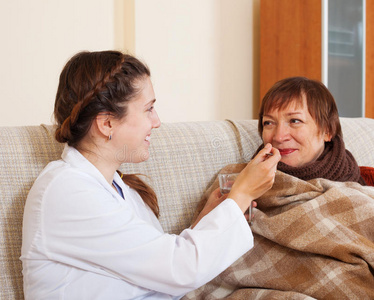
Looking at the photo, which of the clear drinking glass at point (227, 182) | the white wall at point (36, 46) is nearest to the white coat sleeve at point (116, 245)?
the clear drinking glass at point (227, 182)

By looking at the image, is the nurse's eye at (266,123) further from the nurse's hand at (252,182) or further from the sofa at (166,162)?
the nurse's hand at (252,182)

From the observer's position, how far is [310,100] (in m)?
1.61

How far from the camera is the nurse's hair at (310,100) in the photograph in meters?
1.61

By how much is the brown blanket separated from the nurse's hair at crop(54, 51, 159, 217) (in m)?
0.57

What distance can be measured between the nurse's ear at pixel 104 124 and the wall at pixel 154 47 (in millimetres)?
1954

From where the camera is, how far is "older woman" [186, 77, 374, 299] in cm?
131

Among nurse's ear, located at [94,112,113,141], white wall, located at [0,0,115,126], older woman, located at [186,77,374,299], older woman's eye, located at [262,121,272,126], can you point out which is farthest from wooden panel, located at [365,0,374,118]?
nurse's ear, located at [94,112,113,141]

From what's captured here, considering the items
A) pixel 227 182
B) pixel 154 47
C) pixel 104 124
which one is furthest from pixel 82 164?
pixel 154 47

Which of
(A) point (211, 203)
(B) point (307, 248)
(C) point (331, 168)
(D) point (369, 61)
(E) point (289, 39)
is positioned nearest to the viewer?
(B) point (307, 248)

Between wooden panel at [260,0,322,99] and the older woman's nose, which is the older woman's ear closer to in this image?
the older woman's nose

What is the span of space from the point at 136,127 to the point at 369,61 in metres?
2.78

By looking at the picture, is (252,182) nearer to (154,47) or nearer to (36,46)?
(36,46)

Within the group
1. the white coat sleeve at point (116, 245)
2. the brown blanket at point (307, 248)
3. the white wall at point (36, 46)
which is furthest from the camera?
the white wall at point (36, 46)

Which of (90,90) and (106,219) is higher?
(90,90)
